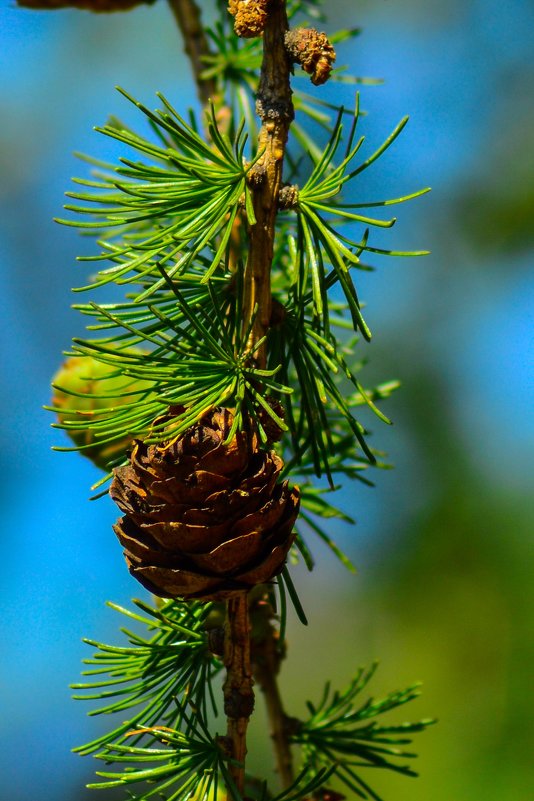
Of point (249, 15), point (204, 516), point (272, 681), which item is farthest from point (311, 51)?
point (272, 681)

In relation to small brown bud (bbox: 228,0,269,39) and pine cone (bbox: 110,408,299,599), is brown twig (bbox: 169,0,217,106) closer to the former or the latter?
small brown bud (bbox: 228,0,269,39)

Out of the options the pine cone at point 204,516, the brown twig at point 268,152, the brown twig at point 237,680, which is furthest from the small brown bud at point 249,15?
the brown twig at point 237,680

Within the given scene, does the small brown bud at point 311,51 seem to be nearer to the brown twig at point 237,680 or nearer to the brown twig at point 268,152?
the brown twig at point 268,152

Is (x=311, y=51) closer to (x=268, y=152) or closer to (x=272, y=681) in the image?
(x=268, y=152)

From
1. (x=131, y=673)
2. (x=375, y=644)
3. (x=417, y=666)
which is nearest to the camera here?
(x=131, y=673)

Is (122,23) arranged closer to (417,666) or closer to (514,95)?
(514,95)

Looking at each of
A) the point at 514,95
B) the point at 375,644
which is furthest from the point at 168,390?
the point at 514,95
